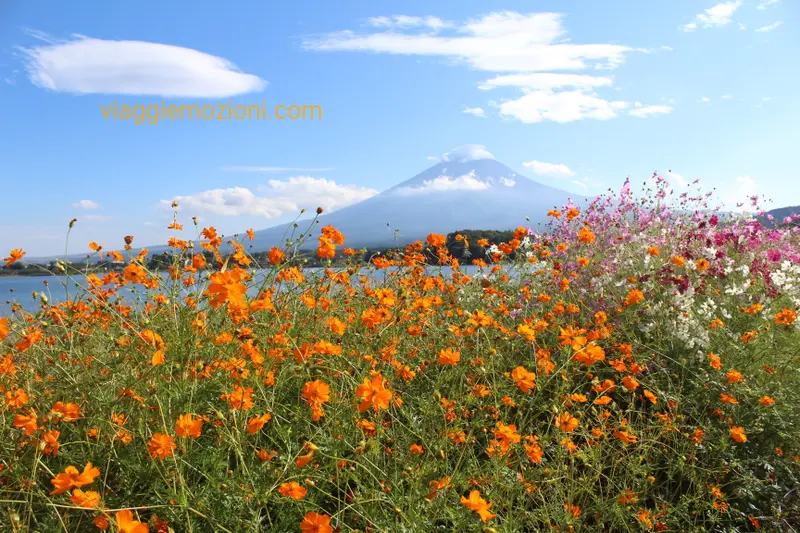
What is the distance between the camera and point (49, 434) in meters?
1.55

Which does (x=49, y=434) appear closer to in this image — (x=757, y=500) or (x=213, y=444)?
(x=213, y=444)

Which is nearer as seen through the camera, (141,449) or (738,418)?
(141,449)

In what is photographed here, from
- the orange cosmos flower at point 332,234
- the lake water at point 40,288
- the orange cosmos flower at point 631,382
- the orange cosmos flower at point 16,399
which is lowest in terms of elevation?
the orange cosmos flower at point 631,382

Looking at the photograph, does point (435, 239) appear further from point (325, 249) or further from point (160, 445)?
point (160, 445)

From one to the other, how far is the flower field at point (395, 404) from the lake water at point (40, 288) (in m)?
0.08

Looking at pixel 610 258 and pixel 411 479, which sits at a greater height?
pixel 610 258

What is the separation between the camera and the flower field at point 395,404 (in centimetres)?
162

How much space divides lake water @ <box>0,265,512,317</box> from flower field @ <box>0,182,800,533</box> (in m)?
0.08

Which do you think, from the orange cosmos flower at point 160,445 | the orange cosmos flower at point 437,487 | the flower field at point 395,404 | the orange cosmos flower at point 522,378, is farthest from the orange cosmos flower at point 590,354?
the orange cosmos flower at point 160,445

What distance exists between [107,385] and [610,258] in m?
3.49

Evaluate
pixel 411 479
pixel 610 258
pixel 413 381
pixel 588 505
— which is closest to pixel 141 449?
pixel 411 479

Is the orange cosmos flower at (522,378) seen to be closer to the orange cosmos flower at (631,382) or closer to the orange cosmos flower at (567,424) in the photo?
A: the orange cosmos flower at (567,424)

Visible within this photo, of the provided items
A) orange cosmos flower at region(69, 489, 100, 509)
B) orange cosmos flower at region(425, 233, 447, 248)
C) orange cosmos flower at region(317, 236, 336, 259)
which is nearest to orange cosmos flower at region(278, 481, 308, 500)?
orange cosmos flower at region(69, 489, 100, 509)

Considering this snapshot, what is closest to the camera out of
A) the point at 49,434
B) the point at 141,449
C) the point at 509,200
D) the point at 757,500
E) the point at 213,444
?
the point at 49,434
